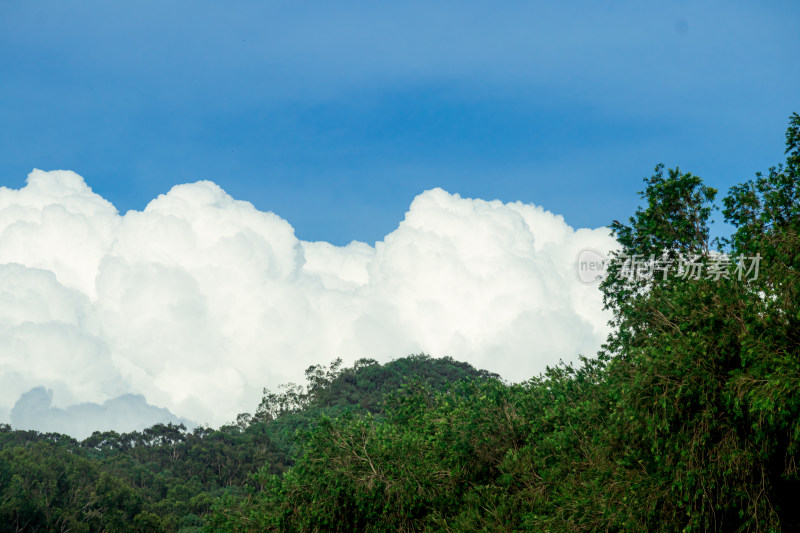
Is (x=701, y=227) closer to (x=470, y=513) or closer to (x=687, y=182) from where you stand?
(x=687, y=182)

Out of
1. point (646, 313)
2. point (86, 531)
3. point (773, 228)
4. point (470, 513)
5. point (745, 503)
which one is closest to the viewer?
point (745, 503)

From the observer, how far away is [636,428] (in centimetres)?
1203

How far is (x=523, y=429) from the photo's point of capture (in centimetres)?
1980

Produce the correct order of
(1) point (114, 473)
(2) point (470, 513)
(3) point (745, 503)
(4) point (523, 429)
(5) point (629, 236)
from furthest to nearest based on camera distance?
(1) point (114, 473)
(5) point (629, 236)
(4) point (523, 429)
(2) point (470, 513)
(3) point (745, 503)

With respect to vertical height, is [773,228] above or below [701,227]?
below

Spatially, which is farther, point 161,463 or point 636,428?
point 161,463

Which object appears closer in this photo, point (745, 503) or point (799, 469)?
point (799, 469)

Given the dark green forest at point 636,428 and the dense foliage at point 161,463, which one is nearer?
the dark green forest at point 636,428

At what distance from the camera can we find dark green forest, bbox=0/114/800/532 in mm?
10961

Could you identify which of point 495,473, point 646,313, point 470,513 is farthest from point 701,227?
point 470,513

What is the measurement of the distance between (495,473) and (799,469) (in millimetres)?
10155

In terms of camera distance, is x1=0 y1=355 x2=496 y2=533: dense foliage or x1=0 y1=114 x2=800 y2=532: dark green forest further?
x1=0 y1=355 x2=496 y2=533: dense foliage

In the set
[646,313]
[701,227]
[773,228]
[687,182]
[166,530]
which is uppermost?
[687,182]

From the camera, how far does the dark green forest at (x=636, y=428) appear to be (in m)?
11.0
